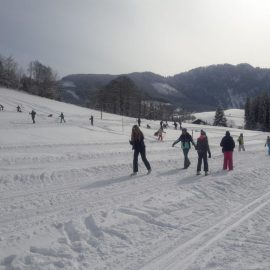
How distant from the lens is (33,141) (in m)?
28.1

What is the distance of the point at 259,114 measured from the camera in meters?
102

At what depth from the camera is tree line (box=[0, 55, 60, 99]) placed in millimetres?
99438

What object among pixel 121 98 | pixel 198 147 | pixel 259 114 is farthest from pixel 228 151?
pixel 259 114

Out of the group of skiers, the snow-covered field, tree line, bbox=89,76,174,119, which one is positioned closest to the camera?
the snow-covered field

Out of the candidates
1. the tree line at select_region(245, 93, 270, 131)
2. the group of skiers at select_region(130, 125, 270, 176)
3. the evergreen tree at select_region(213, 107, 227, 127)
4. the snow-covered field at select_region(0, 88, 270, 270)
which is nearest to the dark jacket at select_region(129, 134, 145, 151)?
the group of skiers at select_region(130, 125, 270, 176)

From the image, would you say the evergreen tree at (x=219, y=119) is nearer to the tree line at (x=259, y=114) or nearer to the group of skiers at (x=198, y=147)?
the tree line at (x=259, y=114)

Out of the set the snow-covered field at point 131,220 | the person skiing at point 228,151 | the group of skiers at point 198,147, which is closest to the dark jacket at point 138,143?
the group of skiers at point 198,147

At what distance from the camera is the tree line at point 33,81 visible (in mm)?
99438

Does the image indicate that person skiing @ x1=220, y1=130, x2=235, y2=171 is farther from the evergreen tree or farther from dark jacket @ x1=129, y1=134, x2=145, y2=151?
the evergreen tree

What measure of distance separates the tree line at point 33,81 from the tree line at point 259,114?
52.7 m

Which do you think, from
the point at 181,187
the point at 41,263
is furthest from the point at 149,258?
the point at 181,187

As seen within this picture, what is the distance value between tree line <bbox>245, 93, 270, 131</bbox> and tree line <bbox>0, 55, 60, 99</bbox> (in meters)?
52.7

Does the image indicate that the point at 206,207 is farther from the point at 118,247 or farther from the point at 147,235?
the point at 118,247

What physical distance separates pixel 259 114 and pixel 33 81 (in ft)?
199
